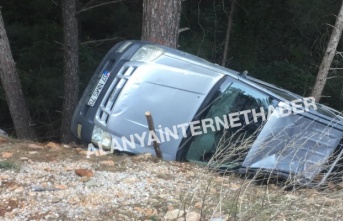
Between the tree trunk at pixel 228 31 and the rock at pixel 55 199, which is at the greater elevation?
the tree trunk at pixel 228 31

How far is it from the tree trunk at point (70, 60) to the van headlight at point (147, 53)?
15.8ft

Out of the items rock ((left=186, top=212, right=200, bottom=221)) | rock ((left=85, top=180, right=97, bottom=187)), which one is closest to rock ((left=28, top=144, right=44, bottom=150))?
rock ((left=85, top=180, right=97, bottom=187))

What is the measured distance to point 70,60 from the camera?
33.2 ft

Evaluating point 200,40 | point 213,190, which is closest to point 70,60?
point 200,40

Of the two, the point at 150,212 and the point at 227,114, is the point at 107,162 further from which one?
the point at 227,114

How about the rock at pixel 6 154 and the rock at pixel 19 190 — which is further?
the rock at pixel 6 154

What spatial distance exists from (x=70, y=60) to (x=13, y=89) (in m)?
1.81

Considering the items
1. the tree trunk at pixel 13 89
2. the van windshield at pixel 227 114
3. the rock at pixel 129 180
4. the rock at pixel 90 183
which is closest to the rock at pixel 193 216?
the rock at pixel 129 180

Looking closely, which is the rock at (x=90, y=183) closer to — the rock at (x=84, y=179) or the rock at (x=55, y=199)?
the rock at (x=84, y=179)

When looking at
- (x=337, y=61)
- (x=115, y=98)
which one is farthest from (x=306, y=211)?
(x=337, y=61)

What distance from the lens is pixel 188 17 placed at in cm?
1338

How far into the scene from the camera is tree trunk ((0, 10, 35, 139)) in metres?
8.35

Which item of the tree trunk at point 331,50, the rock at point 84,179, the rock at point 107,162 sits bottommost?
the rock at point 107,162

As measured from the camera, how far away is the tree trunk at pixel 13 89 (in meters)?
8.35
